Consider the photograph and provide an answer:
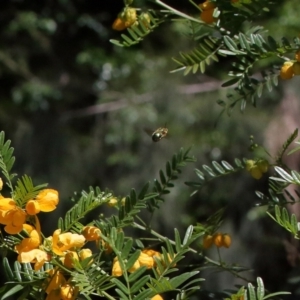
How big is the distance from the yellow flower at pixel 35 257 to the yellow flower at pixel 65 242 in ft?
0.04

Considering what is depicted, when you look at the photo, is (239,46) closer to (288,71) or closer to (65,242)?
(288,71)

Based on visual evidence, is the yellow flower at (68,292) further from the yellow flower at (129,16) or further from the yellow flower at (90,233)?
the yellow flower at (129,16)

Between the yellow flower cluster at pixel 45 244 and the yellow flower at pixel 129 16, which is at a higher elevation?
the yellow flower at pixel 129 16

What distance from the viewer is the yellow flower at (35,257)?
0.45 m

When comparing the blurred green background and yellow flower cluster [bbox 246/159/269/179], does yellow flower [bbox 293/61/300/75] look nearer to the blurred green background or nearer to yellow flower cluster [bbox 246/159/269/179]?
yellow flower cluster [bbox 246/159/269/179]

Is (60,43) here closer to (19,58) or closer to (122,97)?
(19,58)

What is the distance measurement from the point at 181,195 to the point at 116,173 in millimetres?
341

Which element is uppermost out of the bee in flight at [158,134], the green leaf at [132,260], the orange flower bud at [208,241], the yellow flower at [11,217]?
the yellow flower at [11,217]

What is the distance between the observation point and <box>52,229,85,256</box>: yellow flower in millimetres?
462

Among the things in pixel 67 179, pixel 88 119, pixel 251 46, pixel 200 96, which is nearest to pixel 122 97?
pixel 88 119

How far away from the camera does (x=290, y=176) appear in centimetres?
51

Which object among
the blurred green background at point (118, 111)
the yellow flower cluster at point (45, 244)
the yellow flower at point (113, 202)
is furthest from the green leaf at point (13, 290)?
the blurred green background at point (118, 111)

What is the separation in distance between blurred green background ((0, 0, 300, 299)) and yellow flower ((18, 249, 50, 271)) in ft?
4.77

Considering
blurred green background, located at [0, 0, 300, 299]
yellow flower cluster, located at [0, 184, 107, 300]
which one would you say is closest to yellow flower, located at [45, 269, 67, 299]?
yellow flower cluster, located at [0, 184, 107, 300]
